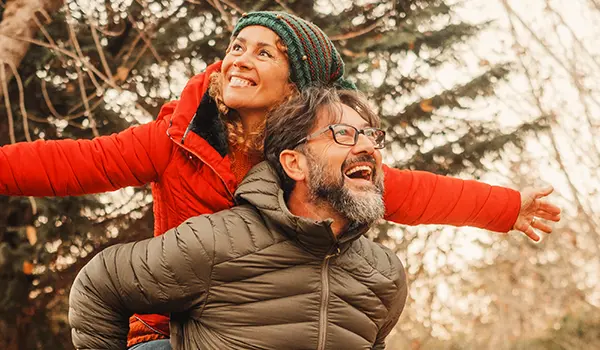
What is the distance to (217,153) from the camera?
7.87 ft

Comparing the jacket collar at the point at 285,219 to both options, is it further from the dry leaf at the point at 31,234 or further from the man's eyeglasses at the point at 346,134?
the dry leaf at the point at 31,234

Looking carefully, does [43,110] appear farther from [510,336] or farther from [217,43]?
[510,336]

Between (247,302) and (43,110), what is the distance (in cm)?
355

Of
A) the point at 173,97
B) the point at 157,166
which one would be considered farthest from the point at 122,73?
the point at 157,166

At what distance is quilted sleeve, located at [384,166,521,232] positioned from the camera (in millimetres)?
2684

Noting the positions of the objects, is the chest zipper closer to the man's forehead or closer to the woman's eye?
the man's forehead

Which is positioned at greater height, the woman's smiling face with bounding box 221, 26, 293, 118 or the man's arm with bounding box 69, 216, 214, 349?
the woman's smiling face with bounding box 221, 26, 293, 118

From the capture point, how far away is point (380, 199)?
7.61ft

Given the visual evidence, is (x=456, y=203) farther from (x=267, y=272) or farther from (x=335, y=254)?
(x=267, y=272)

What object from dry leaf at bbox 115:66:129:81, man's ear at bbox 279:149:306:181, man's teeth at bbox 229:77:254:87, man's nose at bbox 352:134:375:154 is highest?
man's teeth at bbox 229:77:254:87

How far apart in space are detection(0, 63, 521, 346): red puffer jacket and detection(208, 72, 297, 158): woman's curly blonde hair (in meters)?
0.03

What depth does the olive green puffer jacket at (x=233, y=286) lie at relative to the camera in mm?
2100

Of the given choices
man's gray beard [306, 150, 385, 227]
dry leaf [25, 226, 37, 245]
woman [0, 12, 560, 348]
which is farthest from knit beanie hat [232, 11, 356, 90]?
dry leaf [25, 226, 37, 245]

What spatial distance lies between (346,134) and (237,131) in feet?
1.38
